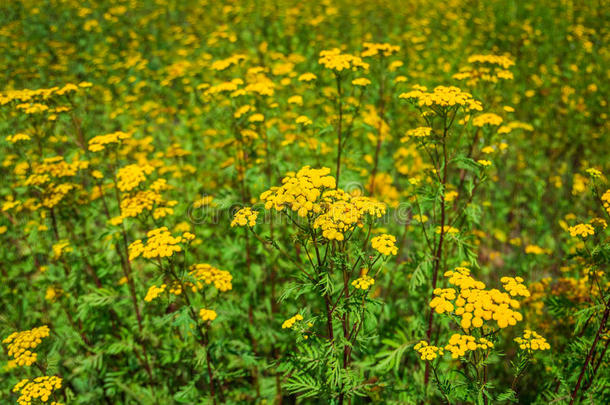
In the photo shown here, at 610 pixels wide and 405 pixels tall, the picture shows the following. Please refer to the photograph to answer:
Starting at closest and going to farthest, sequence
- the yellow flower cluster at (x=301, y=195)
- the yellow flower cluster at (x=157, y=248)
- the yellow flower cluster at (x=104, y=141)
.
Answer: the yellow flower cluster at (x=301, y=195), the yellow flower cluster at (x=157, y=248), the yellow flower cluster at (x=104, y=141)

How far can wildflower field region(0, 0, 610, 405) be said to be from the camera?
3.23 m

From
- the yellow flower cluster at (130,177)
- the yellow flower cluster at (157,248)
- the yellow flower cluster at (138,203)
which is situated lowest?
the yellow flower cluster at (157,248)

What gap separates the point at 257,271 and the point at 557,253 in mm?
5844

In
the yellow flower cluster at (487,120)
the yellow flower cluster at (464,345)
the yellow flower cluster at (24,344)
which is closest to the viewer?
the yellow flower cluster at (464,345)

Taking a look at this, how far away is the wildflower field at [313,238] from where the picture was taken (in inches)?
127

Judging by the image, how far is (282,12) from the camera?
476 inches

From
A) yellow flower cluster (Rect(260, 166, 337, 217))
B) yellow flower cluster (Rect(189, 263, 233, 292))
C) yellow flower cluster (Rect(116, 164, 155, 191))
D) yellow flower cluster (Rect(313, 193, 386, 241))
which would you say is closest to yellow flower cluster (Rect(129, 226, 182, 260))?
yellow flower cluster (Rect(189, 263, 233, 292))

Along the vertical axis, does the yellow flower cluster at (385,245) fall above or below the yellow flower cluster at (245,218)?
below

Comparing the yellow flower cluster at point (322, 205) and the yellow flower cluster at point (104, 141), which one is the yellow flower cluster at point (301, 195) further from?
the yellow flower cluster at point (104, 141)

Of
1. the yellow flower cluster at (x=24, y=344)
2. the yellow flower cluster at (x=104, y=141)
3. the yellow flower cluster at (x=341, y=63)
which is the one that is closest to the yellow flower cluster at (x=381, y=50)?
the yellow flower cluster at (x=341, y=63)

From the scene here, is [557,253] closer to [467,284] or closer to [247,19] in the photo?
[467,284]

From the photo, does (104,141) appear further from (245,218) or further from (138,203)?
(245,218)

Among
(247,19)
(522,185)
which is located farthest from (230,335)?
(247,19)

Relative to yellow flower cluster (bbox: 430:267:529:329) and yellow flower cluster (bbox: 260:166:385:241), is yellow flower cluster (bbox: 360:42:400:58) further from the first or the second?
yellow flower cluster (bbox: 430:267:529:329)
